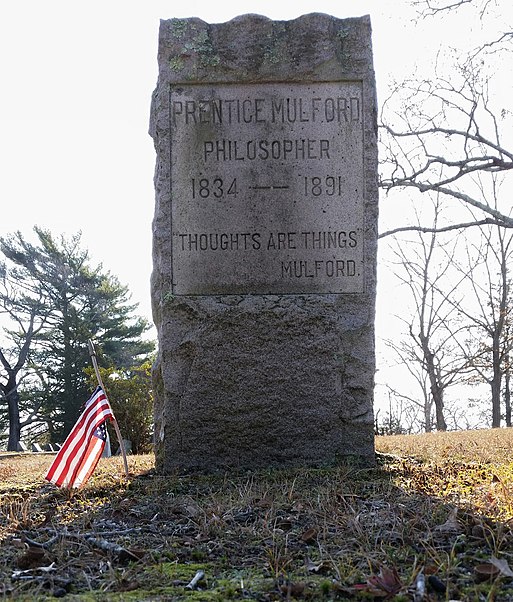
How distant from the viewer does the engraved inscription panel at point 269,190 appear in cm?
548

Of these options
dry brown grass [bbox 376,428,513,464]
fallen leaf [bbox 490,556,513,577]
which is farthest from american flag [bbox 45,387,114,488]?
fallen leaf [bbox 490,556,513,577]

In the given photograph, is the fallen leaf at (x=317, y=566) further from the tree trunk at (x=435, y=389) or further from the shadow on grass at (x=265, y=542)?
the tree trunk at (x=435, y=389)

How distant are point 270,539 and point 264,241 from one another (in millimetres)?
2806

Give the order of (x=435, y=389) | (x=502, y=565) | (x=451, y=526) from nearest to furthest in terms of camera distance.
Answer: (x=502, y=565), (x=451, y=526), (x=435, y=389)

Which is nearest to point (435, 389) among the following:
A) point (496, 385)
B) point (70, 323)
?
point (496, 385)

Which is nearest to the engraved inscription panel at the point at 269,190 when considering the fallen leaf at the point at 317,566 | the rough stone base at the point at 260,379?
the rough stone base at the point at 260,379

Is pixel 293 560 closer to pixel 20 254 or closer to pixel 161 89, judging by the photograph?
pixel 161 89

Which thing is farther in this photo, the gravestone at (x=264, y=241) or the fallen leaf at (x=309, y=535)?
the gravestone at (x=264, y=241)

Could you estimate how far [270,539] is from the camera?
306 cm

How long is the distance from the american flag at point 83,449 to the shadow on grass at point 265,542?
0.67 ft

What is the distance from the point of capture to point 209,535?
10.4 ft

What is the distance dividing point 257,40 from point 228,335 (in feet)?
7.15

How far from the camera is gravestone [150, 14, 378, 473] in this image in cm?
537

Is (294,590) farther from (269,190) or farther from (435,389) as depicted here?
(435,389)
